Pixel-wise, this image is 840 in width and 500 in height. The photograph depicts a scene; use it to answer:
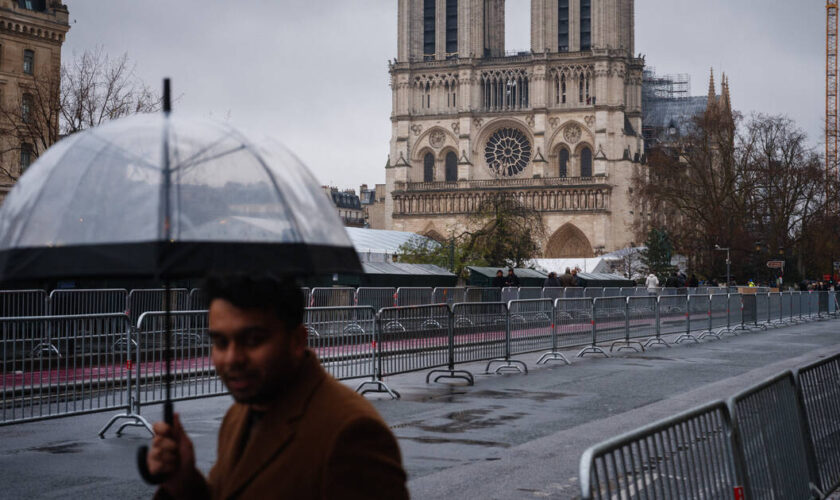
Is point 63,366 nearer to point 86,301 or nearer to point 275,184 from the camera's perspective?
point 275,184

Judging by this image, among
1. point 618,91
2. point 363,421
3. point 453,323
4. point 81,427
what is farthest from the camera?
point 618,91

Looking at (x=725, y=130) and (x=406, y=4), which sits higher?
(x=406, y=4)

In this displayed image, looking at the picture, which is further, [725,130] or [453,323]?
[725,130]

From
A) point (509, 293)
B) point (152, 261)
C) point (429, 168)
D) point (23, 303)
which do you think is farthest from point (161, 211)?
point (429, 168)

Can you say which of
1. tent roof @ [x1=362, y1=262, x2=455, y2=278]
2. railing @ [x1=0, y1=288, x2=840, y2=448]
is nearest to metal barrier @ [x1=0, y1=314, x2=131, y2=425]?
railing @ [x1=0, y1=288, x2=840, y2=448]

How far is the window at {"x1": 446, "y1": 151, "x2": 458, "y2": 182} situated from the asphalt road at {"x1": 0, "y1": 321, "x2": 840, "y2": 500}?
7430 cm

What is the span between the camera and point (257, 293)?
239 centimetres

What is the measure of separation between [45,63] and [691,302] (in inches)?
1472

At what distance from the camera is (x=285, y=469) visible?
2.30 metres

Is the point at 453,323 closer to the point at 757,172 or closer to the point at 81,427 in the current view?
the point at 81,427

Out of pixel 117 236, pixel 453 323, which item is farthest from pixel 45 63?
pixel 117 236

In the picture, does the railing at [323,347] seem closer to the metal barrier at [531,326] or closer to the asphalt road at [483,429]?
the metal barrier at [531,326]

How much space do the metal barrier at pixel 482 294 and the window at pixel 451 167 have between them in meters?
61.3

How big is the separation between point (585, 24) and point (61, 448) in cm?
8270
